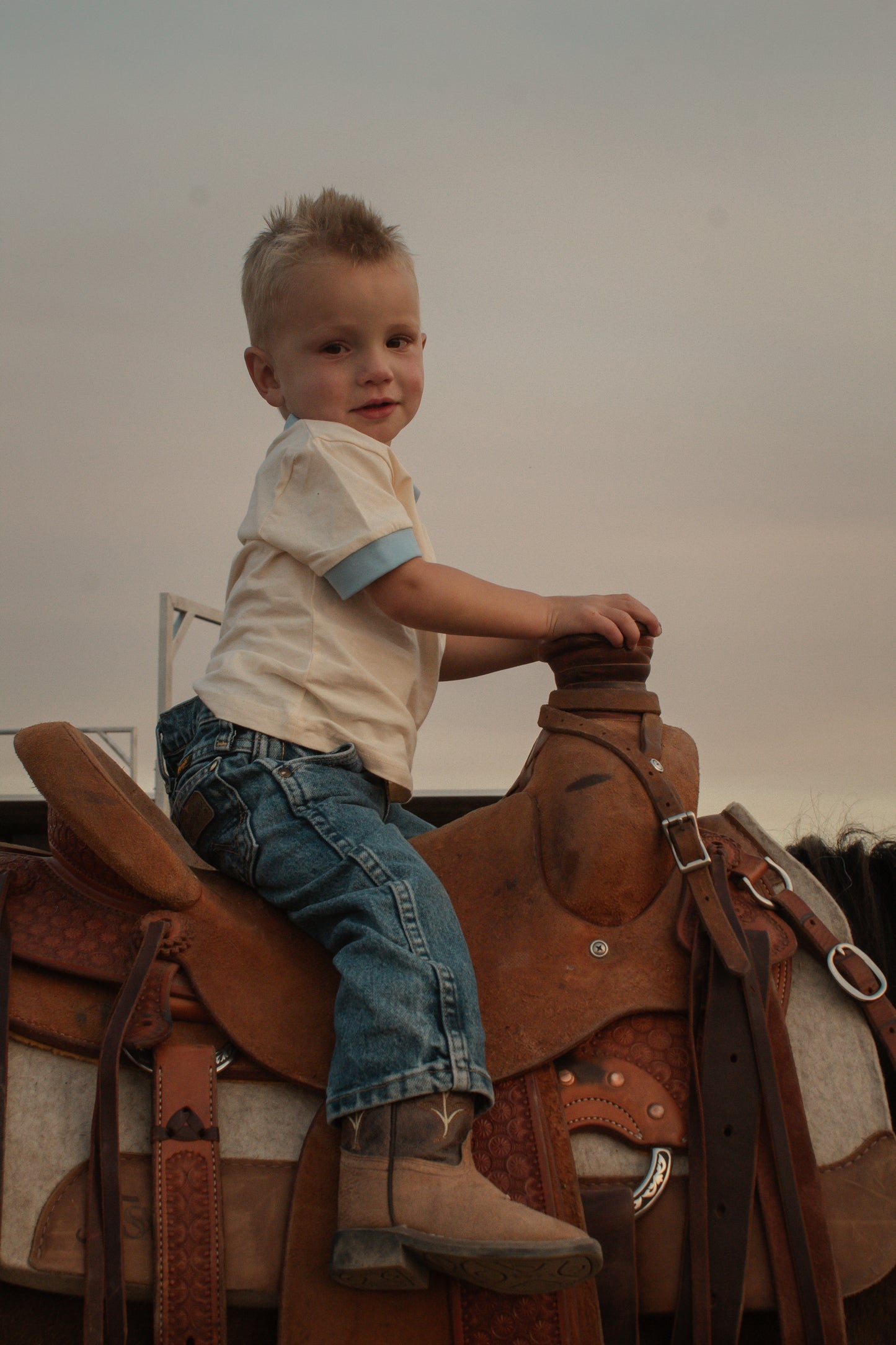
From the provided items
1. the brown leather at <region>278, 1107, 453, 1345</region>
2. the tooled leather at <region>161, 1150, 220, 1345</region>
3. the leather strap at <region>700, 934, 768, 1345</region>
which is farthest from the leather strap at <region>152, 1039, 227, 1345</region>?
the leather strap at <region>700, 934, 768, 1345</region>

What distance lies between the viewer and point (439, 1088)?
143cm

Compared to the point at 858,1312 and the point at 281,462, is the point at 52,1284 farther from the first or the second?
the point at 281,462

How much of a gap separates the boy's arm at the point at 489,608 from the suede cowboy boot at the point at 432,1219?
2.65 ft

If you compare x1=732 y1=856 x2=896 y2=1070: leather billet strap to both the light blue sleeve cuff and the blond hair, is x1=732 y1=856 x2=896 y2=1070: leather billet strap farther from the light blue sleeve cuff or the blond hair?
the blond hair

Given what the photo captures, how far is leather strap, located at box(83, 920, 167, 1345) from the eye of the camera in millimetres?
1394

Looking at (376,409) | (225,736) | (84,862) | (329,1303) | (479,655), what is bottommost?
(329,1303)

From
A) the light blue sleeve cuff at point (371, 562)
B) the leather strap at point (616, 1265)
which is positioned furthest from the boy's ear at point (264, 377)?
the leather strap at point (616, 1265)

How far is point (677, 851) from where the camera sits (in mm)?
1732

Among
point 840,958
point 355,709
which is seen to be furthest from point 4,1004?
point 840,958

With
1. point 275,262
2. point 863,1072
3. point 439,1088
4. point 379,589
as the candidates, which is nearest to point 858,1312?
point 863,1072

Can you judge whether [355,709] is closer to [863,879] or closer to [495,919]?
[495,919]

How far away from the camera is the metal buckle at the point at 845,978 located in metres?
1.68

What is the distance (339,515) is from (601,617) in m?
Result: 0.53

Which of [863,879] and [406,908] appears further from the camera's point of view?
[863,879]
